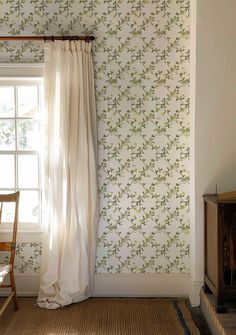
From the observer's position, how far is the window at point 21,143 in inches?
136

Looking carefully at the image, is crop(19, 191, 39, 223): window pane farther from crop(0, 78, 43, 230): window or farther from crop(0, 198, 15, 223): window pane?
crop(0, 198, 15, 223): window pane

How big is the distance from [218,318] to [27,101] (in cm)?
243

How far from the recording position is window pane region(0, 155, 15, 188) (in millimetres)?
3486

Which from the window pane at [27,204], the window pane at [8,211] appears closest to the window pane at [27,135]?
the window pane at [27,204]

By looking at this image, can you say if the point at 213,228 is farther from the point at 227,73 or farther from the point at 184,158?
the point at 227,73

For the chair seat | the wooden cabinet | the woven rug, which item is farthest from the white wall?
the chair seat

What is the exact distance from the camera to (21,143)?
3482mm

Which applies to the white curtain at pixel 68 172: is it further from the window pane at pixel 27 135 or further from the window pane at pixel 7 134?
the window pane at pixel 7 134

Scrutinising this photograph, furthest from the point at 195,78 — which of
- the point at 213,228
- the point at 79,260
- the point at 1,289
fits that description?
the point at 1,289

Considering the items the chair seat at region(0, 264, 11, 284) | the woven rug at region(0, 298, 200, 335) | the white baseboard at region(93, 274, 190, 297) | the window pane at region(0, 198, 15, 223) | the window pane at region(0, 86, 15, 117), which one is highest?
the window pane at region(0, 86, 15, 117)

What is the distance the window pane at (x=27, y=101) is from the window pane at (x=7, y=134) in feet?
0.44

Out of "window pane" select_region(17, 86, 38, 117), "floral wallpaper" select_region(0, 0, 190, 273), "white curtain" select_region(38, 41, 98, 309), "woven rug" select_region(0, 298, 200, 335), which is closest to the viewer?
"woven rug" select_region(0, 298, 200, 335)

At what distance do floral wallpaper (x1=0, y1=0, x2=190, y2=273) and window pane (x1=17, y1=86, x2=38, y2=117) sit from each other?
274 millimetres

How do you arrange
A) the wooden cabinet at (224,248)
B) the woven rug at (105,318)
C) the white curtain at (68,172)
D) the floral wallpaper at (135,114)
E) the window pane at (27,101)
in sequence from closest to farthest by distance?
the wooden cabinet at (224,248) < the woven rug at (105,318) < the white curtain at (68,172) < the floral wallpaper at (135,114) < the window pane at (27,101)
